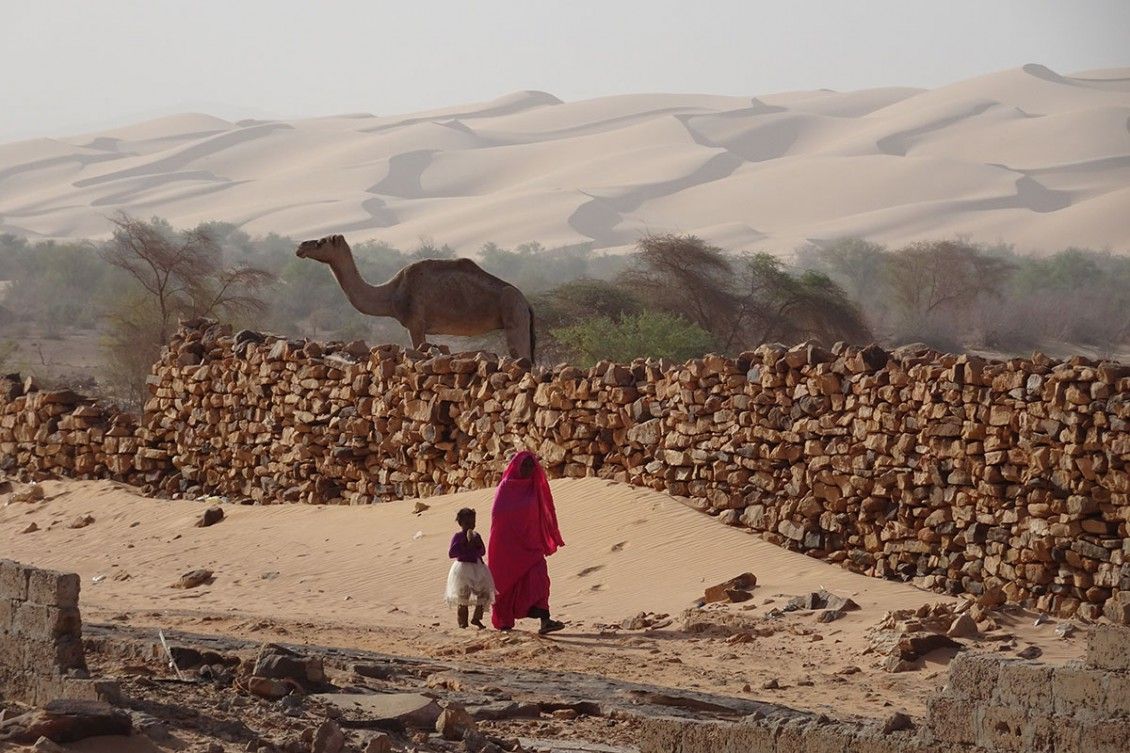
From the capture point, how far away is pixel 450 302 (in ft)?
59.9

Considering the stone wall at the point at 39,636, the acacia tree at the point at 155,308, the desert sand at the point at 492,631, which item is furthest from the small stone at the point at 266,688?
the acacia tree at the point at 155,308

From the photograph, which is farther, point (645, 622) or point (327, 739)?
point (645, 622)

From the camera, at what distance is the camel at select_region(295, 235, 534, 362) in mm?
18234

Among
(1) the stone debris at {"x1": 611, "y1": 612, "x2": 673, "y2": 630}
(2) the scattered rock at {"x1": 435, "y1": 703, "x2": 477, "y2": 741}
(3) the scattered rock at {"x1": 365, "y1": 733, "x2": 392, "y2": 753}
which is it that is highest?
(3) the scattered rock at {"x1": 365, "y1": 733, "x2": 392, "y2": 753}

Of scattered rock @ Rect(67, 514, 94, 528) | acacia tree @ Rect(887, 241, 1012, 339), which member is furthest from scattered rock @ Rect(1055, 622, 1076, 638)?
acacia tree @ Rect(887, 241, 1012, 339)

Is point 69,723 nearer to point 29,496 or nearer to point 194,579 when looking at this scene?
point 194,579

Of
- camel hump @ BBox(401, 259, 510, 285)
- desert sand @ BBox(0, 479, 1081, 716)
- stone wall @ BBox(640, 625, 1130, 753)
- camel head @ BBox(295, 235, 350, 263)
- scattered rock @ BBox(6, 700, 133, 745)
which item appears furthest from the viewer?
camel head @ BBox(295, 235, 350, 263)

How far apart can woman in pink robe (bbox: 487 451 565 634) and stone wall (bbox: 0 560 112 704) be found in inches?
184

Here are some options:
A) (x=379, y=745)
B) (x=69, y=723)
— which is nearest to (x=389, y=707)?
(x=379, y=745)

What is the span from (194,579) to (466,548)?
179 inches

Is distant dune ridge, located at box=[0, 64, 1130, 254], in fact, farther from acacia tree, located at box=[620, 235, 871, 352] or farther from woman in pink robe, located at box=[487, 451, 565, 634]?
woman in pink robe, located at box=[487, 451, 565, 634]

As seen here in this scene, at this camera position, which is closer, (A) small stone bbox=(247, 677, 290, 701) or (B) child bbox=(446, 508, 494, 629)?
(A) small stone bbox=(247, 677, 290, 701)

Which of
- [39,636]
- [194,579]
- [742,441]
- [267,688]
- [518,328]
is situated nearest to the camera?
[39,636]

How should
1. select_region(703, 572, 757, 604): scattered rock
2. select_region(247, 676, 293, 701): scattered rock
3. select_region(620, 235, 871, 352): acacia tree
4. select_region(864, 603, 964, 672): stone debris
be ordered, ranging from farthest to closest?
select_region(620, 235, 871, 352): acacia tree → select_region(703, 572, 757, 604): scattered rock → select_region(864, 603, 964, 672): stone debris → select_region(247, 676, 293, 701): scattered rock
